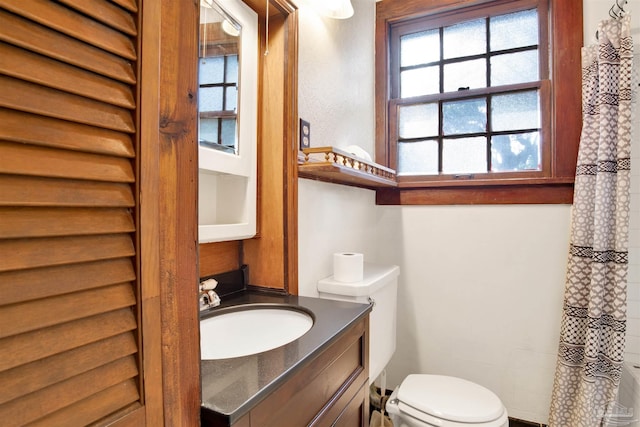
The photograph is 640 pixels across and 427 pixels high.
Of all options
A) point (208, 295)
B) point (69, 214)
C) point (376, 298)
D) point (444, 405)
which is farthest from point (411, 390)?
point (69, 214)

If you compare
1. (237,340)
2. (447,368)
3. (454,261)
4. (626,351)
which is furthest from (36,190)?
(626,351)

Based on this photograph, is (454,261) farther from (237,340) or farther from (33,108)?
(33,108)

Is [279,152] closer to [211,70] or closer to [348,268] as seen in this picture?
[211,70]

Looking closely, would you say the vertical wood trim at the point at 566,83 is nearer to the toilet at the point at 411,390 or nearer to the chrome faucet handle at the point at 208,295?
the toilet at the point at 411,390

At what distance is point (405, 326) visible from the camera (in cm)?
202

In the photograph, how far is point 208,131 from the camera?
3.37ft

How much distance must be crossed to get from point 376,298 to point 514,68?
149cm

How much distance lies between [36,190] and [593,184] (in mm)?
1946

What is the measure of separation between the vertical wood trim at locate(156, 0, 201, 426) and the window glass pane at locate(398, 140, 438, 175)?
175 centimetres

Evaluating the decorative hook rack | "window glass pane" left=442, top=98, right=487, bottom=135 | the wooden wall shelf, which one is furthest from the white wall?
"window glass pane" left=442, top=98, right=487, bottom=135

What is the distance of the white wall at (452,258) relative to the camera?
5.14 ft

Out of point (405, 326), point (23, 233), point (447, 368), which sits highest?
point (23, 233)

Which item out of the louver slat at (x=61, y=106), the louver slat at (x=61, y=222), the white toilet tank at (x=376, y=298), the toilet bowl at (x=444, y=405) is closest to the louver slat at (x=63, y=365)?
the louver slat at (x=61, y=222)

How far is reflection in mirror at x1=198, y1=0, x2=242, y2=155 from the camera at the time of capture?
1013mm
